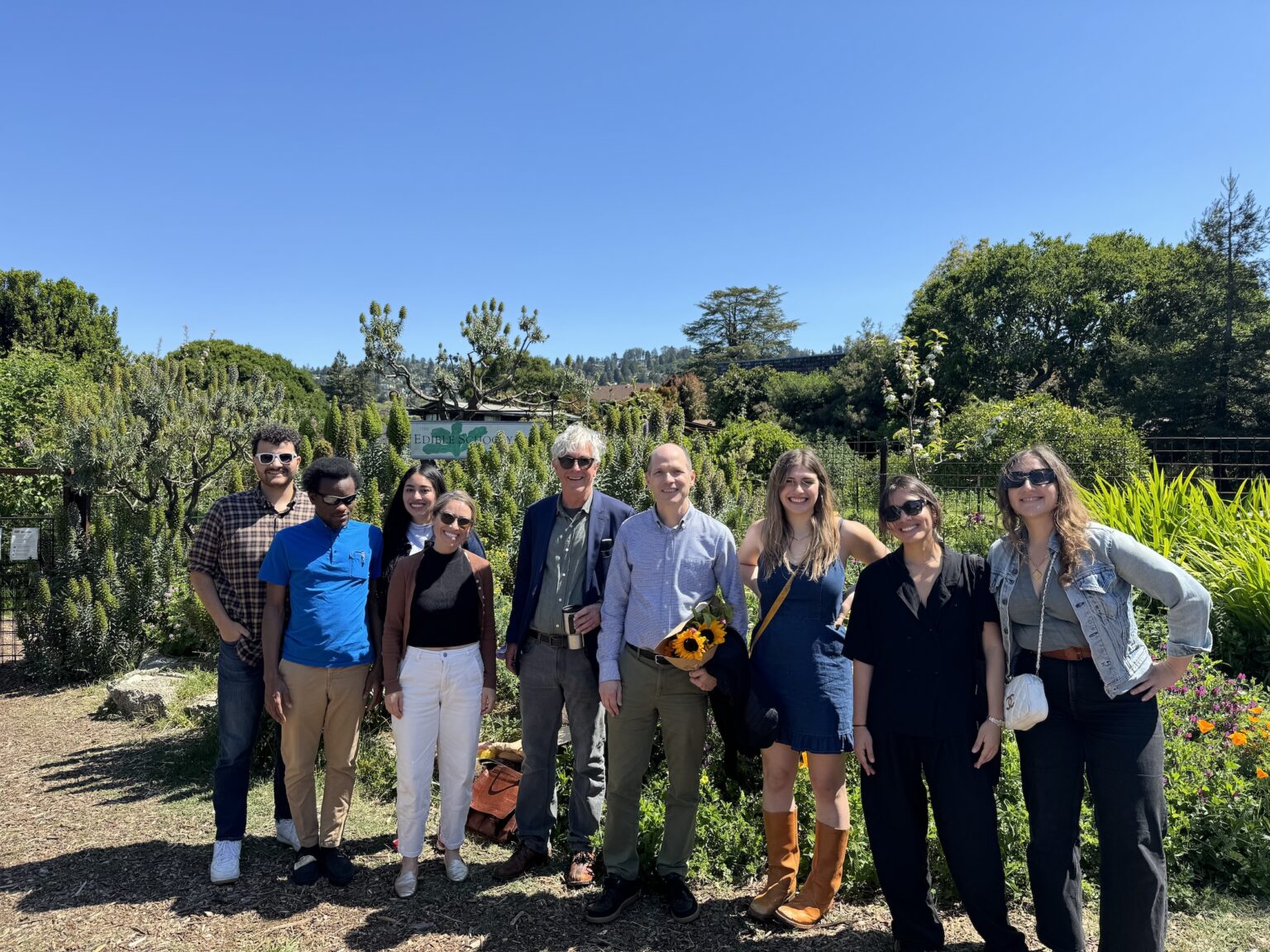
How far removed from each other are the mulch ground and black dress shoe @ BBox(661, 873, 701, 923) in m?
0.03

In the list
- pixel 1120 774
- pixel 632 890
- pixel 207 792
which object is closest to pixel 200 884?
pixel 207 792

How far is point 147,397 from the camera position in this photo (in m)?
6.90

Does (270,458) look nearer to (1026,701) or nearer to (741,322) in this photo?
(1026,701)

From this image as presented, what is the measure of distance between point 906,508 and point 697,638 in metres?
0.80

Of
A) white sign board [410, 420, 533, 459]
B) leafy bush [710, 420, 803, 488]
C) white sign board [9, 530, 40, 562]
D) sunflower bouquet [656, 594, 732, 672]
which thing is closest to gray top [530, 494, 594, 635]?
sunflower bouquet [656, 594, 732, 672]

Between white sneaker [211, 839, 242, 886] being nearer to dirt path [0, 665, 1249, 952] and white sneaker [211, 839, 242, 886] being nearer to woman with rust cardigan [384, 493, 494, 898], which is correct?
dirt path [0, 665, 1249, 952]

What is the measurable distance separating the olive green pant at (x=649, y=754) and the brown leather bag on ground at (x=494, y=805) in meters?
0.69

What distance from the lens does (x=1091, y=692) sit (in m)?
2.27

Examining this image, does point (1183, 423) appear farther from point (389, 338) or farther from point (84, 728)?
point (84, 728)

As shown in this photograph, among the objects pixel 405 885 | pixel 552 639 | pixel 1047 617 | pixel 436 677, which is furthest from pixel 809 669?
pixel 405 885

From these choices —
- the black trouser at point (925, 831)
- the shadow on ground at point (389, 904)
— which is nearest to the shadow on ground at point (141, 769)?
the shadow on ground at point (389, 904)

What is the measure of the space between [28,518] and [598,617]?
6.81m

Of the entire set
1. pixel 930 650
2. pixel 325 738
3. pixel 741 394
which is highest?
pixel 741 394

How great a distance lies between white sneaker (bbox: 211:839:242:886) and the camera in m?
3.09
